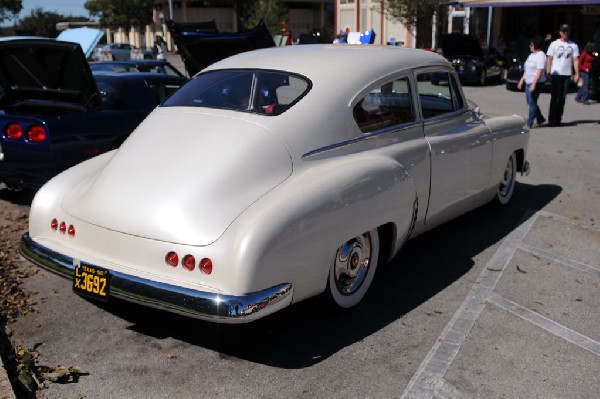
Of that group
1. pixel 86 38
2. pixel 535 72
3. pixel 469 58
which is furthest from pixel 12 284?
pixel 469 58

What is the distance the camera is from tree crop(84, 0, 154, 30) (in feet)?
218

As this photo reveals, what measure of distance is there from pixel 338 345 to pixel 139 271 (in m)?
1.29

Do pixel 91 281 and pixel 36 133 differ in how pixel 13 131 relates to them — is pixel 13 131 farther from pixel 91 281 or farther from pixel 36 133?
pixel 91 281

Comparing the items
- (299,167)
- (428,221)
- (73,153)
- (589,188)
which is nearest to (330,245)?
(299,167)

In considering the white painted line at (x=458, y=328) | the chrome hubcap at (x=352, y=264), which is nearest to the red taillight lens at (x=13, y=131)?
the chrome hubcap at (x=352, y=264)

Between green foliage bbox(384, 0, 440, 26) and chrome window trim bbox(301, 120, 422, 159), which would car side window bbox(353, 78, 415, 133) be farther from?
green foliage bbox(384, 0, 440, 26)

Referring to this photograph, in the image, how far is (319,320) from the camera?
4512 millimetres

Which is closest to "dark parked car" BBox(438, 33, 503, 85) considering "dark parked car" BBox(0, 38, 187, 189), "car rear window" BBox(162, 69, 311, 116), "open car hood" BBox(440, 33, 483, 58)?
"open car hood" BBox(440, 33, 483, 58)

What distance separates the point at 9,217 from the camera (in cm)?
698

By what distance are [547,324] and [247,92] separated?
2.59 metres

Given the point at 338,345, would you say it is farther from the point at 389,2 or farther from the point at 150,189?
the point at 389,2

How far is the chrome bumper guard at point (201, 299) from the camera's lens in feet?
11.8

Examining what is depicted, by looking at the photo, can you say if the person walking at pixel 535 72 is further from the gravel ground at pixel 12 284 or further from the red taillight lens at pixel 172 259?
the red taillight lens at pixel 172 259

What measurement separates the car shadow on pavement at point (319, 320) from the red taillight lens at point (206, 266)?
67 cm
